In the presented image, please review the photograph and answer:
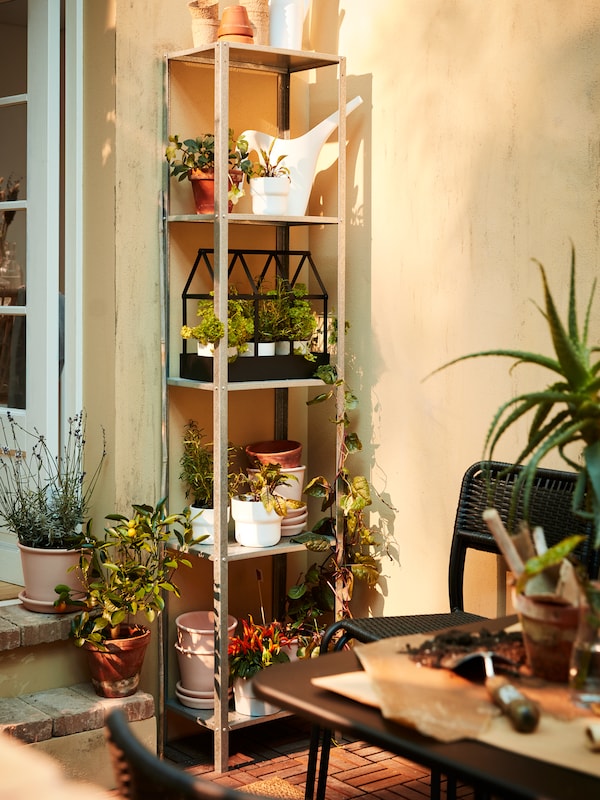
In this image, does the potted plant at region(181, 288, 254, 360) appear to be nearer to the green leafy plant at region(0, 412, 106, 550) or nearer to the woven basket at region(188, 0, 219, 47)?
the green leafy plant at region(0, 412, 106, 550)

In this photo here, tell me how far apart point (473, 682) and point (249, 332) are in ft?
6.76

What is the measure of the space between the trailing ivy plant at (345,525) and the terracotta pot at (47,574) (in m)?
0.81

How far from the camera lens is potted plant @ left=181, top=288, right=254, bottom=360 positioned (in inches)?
144

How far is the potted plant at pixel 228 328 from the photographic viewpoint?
3.66m

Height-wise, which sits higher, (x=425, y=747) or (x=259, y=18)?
(x=259, y=18)

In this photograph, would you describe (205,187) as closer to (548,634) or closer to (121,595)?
(121,595)

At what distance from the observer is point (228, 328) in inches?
146

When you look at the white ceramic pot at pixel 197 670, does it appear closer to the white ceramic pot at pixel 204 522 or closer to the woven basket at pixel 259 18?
the white ceramic pot at pixel 204 522

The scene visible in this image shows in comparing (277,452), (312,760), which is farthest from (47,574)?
(312,760)

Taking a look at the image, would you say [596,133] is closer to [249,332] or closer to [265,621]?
[249,332]

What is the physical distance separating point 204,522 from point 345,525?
53 cm

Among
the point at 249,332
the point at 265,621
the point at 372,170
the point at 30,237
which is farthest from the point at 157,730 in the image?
the point at 372,170

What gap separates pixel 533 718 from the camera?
5.68ft

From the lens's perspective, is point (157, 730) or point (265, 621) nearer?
point (157, 730)
